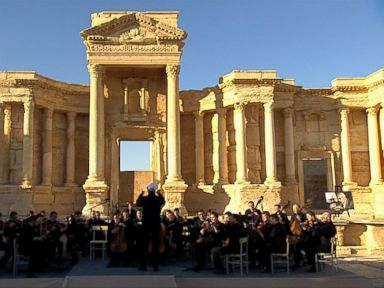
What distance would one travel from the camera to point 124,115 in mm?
26703

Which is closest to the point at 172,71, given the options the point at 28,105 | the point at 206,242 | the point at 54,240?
the point at 28,105

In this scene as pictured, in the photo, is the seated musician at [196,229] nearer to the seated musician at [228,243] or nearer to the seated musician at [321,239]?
the seated musician at [228,243]

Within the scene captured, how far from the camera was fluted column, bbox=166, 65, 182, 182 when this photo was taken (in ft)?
79.5

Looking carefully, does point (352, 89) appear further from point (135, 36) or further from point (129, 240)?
point (129, 240)

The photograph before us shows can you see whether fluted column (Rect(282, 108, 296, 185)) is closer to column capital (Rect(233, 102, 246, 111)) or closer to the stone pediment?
column capital (Rect(233, 102, 246, 111))

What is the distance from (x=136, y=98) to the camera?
2727 cm

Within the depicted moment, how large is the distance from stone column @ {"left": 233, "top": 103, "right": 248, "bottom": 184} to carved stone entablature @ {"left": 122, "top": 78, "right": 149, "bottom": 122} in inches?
208

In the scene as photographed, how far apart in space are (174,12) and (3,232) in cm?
1727

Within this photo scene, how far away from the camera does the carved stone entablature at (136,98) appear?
26.9 m

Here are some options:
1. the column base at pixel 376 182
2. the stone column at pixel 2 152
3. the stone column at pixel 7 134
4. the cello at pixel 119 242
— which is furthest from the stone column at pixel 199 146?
the cello at pixel 119 242

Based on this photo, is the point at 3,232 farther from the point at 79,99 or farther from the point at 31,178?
the point at 79,99

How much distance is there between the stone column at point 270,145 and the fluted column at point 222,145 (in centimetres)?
233

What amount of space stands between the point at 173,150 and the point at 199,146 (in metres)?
3.45

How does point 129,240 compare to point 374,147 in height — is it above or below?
below
